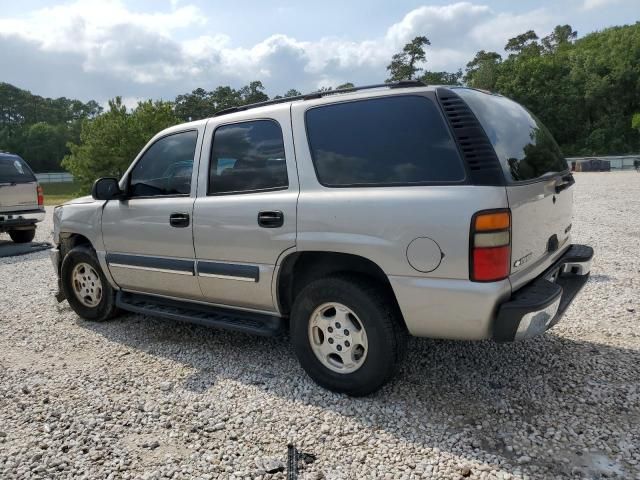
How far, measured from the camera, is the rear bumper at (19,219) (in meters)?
9.58

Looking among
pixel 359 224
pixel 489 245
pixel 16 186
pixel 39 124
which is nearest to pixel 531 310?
pixel 489 245

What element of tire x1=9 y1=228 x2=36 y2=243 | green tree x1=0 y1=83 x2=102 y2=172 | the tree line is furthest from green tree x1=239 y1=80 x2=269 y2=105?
tire x1=9 y1=228 x2=36 y2=243

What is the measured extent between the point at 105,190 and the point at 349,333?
2524mm

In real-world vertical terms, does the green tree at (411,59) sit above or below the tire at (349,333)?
above

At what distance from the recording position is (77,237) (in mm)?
4977

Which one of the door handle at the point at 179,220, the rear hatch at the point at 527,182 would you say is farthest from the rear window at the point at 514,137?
the door handle at the point at 179,220

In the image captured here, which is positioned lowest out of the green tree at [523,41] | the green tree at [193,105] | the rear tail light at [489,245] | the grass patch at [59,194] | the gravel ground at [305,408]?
the gravel ground at [305,408]

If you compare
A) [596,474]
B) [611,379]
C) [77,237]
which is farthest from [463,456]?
[77,237]

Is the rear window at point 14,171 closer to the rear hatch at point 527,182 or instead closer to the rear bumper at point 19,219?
the rear bumper at point 19,219

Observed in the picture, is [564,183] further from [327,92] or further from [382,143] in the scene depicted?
[327,92]

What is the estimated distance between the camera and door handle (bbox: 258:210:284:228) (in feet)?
10.9

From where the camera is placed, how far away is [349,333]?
10.5 ft

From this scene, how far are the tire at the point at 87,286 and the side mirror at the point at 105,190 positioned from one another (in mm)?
748

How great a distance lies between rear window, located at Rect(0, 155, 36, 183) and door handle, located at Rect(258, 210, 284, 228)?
8.52 m
